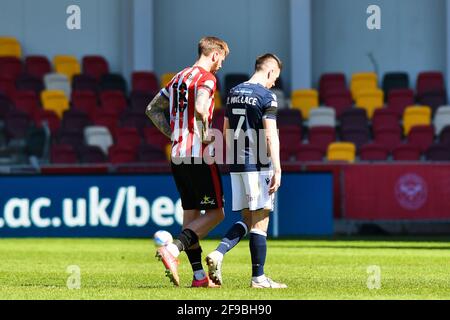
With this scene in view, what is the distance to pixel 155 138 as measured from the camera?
28016 mm

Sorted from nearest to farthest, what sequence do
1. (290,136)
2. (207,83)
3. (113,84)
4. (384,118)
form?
1. (207,83)
2. (290,136)
3. (384,118)
4. (113,84)

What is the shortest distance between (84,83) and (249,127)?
20092 millimetres

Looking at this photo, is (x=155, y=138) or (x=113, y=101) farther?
(x=113, y=101)

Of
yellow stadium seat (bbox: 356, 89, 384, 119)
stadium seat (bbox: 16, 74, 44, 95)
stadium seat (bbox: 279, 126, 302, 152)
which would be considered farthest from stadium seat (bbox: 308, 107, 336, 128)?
stadium seat (bbox: 16, 74, 44, 95)

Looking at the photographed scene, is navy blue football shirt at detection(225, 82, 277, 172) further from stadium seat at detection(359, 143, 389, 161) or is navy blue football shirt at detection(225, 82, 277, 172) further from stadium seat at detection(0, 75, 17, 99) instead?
stadium seat at detection(0, 75, 17, 99)

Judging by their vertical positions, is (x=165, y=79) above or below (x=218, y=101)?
above

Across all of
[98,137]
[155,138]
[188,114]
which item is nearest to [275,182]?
[188,114]

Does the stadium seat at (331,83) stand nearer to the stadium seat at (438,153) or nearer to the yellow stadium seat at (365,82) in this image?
the yellow stadium seat at (365,82)

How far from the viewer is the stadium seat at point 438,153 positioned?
2564cm

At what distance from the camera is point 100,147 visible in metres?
27.1

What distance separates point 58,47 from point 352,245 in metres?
14.8

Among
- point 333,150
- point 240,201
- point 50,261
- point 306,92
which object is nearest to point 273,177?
point 240,201

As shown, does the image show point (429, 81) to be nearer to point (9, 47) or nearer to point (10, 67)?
point (10, 67)

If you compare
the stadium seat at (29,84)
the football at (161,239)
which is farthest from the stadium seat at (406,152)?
the football at (161,239)
